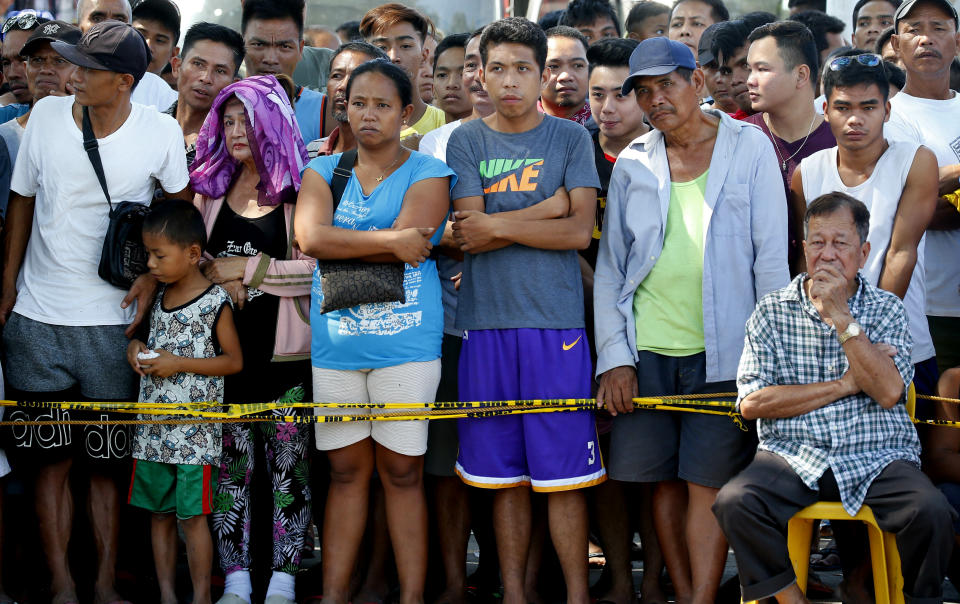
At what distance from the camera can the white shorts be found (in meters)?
4.36

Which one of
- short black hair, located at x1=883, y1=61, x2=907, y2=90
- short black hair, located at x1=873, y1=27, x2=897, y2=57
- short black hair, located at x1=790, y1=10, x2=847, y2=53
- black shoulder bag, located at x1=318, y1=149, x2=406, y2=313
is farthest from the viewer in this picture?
short black hair, located at x1=790, y1=10, x2=847, y2=53

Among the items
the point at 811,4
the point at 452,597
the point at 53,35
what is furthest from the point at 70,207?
the point at 811,4

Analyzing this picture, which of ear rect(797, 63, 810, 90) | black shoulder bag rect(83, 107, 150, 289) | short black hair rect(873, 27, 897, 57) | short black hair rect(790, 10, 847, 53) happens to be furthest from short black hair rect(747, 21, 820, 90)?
black shoulder bag rect(83, 107, 150, 289)

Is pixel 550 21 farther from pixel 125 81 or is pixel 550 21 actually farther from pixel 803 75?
pixel 125 81

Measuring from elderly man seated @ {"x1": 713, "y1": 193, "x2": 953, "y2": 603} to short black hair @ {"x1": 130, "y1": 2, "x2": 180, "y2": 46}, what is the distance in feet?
14.5

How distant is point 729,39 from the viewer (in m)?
5.98

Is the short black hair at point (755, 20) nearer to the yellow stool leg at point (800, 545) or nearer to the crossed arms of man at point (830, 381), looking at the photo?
the crossed arms of man at point (830, 381)

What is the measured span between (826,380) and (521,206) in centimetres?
142

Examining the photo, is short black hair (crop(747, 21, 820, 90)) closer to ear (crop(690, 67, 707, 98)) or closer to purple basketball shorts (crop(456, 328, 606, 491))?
ear (crop(690, 67, 707, 98))

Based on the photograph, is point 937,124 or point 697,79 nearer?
point 697,79

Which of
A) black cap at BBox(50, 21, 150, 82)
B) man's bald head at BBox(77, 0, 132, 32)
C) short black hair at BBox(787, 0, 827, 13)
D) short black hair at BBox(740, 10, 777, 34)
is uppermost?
short black hair at BBox(787, 0, 827, 13)

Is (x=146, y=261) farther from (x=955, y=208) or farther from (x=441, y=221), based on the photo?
(x=955, y=208)

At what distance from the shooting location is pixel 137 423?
179 inches

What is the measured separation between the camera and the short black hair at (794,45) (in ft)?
17.0
